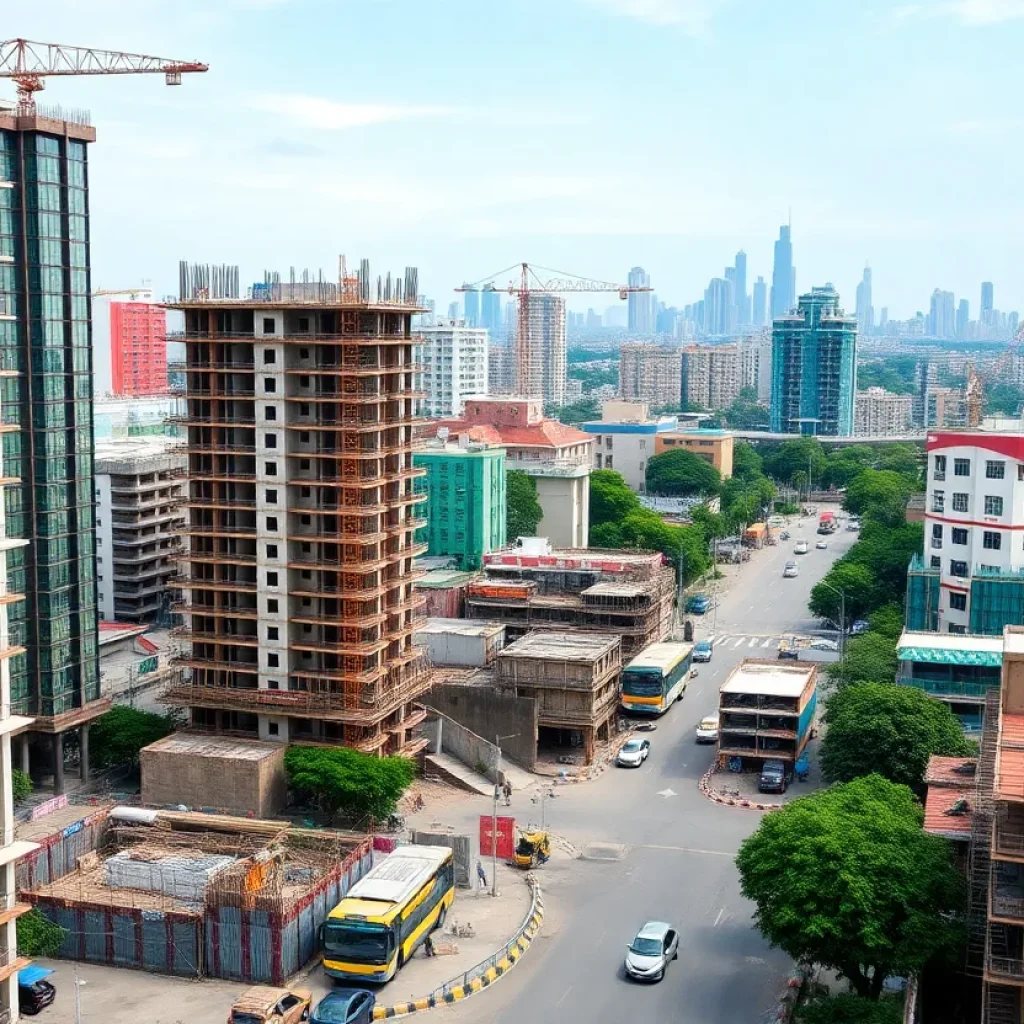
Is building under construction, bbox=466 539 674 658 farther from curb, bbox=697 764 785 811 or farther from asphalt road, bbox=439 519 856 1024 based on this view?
curb, bbox=697 764 785 811

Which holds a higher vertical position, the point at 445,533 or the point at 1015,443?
the point at 1015,443

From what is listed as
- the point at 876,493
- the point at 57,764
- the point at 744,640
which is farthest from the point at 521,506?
the point at 57,764

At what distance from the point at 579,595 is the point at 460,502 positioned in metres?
19.2

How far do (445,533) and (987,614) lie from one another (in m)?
34.9

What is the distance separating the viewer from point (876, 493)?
122 meters

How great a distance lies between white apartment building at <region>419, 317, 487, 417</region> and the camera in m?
175

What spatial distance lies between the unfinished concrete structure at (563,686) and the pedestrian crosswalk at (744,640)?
2212 cm

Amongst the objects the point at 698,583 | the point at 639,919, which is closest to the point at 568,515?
the point at 698,583

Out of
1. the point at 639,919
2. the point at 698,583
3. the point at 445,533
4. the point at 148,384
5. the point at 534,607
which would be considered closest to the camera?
the point at 639,919

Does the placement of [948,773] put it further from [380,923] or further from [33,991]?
[33,991]

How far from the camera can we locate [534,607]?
67125mm

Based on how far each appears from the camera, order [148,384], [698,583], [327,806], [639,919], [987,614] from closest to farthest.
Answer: [639,919] < [327,806] < [987,614] < [698,583] < [148,384]

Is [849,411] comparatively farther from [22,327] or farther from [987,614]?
[22,327]

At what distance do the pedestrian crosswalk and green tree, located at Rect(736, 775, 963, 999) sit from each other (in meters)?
41.7
